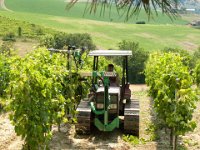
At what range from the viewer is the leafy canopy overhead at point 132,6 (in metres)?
2.19

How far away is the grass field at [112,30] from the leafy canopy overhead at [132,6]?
68.9 meters

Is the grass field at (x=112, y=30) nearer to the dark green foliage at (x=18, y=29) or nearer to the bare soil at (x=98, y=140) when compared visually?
the dark green foliage at (x=18, y=29)

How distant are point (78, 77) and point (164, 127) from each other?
134 inches

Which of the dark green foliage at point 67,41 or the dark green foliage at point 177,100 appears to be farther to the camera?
the dark green foliage at point 67,41

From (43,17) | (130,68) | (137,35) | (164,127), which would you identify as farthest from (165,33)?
(164,127)

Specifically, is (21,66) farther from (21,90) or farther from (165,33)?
(165,33)

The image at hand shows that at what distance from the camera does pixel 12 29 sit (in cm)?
7588

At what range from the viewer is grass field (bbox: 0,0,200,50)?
255ft

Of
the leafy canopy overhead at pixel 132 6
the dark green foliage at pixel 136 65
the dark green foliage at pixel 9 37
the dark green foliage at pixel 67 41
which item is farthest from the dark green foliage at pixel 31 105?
the dark green foliage at pixel 9 37

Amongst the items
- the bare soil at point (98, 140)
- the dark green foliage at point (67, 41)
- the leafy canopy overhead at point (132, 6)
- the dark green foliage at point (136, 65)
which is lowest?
the dark green foliage at point (136, 65)

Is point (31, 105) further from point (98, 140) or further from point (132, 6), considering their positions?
point (132, 6)

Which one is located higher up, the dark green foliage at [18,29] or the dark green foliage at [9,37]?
the dark green foliage at [18,29]

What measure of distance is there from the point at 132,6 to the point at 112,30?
287ft

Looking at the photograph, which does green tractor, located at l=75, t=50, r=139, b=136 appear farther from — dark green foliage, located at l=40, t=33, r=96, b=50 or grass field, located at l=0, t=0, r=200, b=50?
grass field, located at l=0, t=0, r=200, b=50
